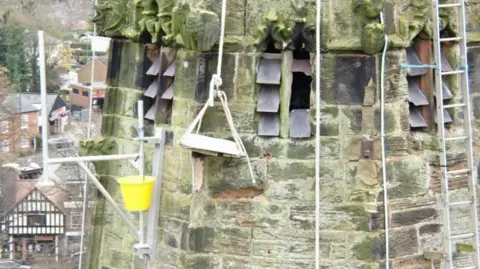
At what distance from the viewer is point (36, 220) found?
4628cm

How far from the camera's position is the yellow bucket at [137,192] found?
5.96 metres

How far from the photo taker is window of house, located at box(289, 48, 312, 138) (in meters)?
5.76

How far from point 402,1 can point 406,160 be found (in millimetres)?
1031

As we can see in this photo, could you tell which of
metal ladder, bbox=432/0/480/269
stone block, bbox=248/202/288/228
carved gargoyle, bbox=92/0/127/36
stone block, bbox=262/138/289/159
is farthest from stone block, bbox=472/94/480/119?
carved gargoyle, bbox=92/0/127/36

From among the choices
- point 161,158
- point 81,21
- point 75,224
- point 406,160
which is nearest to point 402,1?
point 406,160

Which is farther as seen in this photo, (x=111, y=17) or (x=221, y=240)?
(x=111, y=17)

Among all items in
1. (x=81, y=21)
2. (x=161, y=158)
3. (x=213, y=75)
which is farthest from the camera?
(x=81, y=21)

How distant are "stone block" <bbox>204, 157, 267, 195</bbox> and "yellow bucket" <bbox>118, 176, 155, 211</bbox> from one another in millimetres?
435

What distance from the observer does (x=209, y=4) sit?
575 centimetres

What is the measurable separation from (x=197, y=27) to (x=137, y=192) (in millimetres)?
1181

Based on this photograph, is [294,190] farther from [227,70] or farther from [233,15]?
[233,15]

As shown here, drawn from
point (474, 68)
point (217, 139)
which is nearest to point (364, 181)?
point (217, 139)

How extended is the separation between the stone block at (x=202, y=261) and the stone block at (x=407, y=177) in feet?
3.94

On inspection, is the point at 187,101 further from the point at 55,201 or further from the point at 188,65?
the point at 55,201
